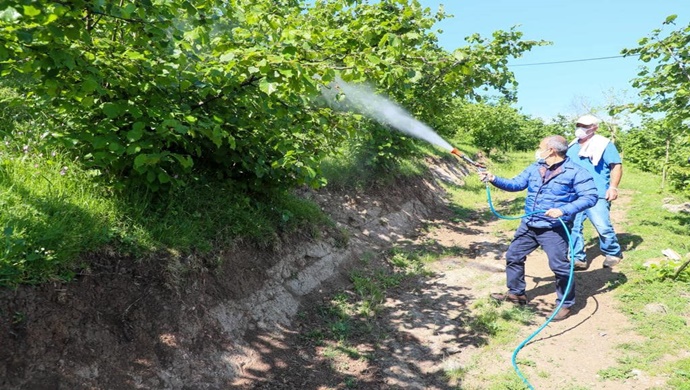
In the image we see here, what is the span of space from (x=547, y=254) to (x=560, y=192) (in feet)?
2.52

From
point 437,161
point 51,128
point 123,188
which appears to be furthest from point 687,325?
point 437,161

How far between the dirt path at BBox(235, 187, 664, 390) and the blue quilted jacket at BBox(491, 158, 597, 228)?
1224mm

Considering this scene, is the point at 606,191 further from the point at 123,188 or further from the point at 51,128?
the point at 51,128

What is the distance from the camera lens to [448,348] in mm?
4719

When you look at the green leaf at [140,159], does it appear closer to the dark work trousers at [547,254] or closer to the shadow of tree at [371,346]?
the shadow of tree at [371,346]

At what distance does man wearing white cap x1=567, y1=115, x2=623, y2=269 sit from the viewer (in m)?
6.39

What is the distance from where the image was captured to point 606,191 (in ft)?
21.2

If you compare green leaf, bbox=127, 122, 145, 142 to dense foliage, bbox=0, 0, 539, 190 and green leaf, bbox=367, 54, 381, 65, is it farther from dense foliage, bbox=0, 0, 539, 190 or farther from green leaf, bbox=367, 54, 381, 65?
green leaf, bbox=367, 54, 381, 65

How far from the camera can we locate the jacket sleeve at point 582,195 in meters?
5.02

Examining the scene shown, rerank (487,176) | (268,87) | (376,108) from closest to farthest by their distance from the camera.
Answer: (268,87), (487,176), (376,108)

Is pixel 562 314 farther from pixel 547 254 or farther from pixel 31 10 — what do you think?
pixel 31 10

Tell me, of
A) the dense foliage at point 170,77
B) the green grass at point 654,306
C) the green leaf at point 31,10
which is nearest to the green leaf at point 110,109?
the dense foliage at point 170,77

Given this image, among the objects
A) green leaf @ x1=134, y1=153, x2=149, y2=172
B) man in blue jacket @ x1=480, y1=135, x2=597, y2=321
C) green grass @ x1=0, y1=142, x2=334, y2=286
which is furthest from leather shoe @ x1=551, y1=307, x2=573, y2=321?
green leaf @ x1=134, y1=153, x2=149, y2=172

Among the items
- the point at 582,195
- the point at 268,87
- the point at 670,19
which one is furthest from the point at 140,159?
the point at 670,19
